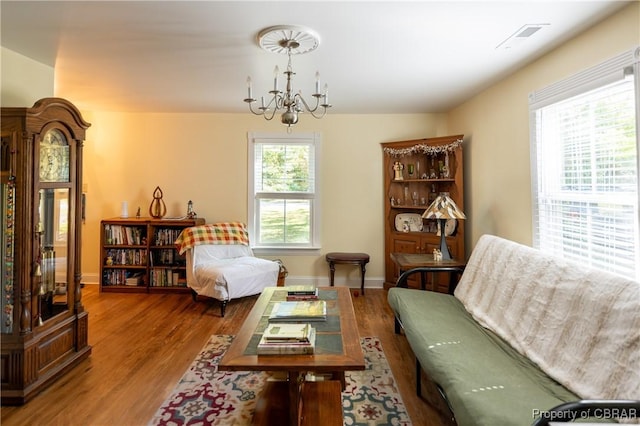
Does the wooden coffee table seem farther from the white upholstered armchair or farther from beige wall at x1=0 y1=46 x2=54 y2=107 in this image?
beige wall at x1=0 y1=46 x2=54 y2=107

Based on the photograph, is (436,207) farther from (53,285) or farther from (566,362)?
(53,285)

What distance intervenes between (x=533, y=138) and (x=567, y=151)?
13.4 inches

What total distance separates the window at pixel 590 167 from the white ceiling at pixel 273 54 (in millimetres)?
408

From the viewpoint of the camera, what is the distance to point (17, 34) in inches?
88.6

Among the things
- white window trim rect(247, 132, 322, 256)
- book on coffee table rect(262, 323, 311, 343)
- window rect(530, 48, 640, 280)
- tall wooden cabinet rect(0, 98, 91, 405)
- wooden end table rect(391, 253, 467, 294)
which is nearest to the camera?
book on coffee table rect(262, 323, 311, 343)

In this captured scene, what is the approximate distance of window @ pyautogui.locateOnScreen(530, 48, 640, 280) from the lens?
6.13 feet

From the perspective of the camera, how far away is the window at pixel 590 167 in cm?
187

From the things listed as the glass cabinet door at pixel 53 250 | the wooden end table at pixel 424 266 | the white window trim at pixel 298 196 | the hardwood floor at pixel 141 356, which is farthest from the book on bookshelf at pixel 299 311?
the white window trim at pixel 298 196

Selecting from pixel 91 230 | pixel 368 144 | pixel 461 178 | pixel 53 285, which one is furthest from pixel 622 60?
pixel 91 230

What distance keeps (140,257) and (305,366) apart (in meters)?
3.69

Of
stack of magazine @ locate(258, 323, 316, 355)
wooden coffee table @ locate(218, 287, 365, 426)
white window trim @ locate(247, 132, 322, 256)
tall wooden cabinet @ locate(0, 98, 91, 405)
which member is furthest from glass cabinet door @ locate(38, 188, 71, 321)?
white window trim @ locate(247, 132, 322, 256)

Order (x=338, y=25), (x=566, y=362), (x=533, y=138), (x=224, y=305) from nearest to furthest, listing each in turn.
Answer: (x=566, y=362) < (x=338, y=25) < (x=533, y=138) < (x=224, y=305)

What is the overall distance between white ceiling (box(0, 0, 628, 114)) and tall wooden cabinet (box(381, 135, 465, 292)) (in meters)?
0.80

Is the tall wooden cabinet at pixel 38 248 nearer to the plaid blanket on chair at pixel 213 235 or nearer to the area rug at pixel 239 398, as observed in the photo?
the area rug at pixel 239 398
